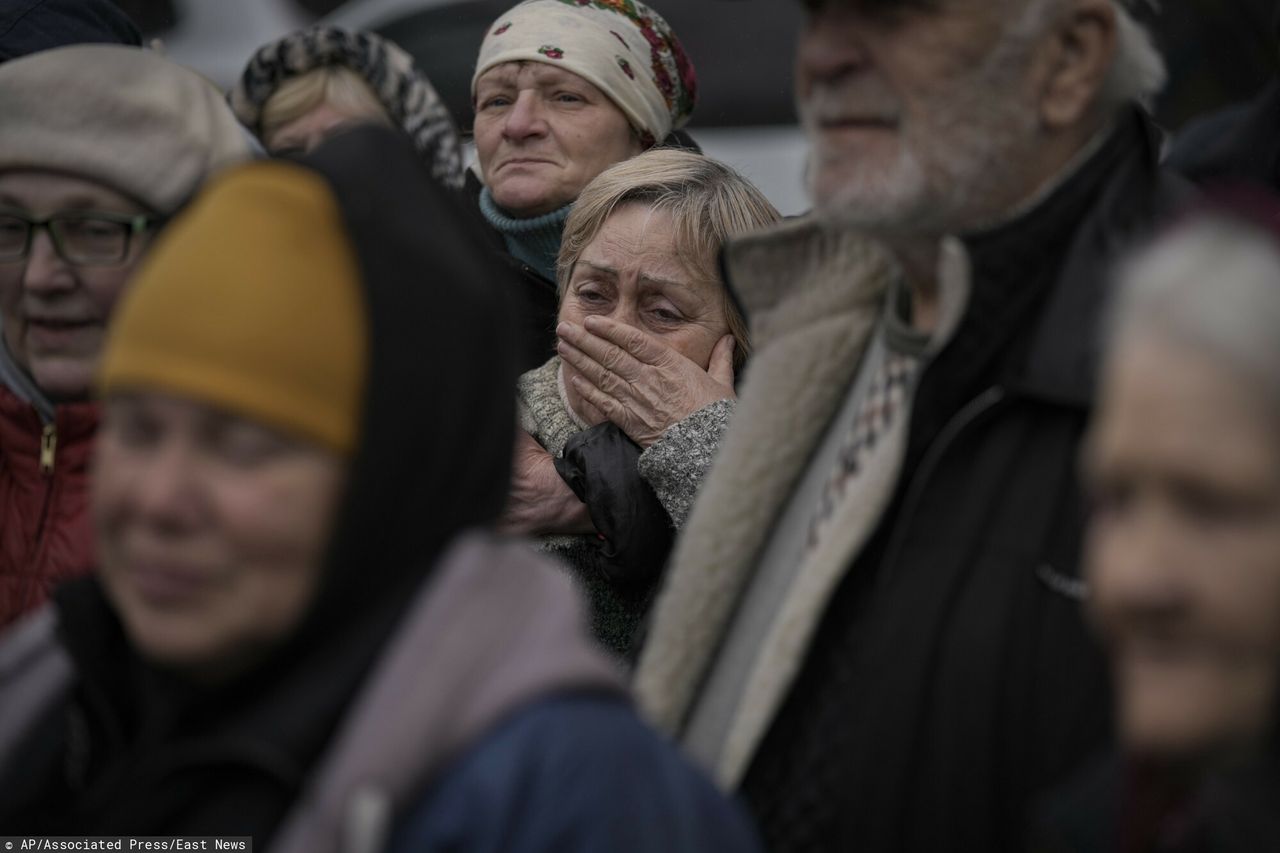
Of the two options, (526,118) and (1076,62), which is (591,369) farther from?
(1076,62)

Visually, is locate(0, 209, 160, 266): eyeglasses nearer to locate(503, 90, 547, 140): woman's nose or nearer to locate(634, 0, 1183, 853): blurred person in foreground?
locate(634, 0, 1183, 853): blurred person in foreground

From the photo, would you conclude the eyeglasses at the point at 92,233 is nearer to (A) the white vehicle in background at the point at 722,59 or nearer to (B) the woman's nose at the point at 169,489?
(B) the woman's nose at the point at 169,489

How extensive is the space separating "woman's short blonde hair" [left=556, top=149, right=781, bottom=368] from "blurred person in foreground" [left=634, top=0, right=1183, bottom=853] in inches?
35.3

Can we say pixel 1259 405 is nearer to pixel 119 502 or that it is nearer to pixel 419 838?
pixel 419 838

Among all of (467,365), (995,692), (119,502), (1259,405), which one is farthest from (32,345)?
(1259,405)

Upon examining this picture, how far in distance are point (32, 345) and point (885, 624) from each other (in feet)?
4.52

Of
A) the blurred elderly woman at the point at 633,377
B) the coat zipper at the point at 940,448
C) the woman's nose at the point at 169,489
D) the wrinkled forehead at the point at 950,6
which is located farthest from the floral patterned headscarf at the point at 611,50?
the woman's nose at the point at 169,489

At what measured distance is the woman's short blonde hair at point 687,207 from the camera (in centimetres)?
351

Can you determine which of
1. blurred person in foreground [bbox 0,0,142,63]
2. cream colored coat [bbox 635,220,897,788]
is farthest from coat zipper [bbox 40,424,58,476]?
blurred person in foreground [bbox 0,0,142,63]

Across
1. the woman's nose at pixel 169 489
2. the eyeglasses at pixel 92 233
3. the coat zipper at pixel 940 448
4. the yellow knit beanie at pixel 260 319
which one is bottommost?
the eyeglasses at pixel 92 233

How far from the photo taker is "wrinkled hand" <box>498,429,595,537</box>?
3.28 m

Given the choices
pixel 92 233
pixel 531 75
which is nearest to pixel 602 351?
pixel 531 75

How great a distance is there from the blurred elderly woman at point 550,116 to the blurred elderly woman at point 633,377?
10.3 inches

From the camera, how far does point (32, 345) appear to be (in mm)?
2570
